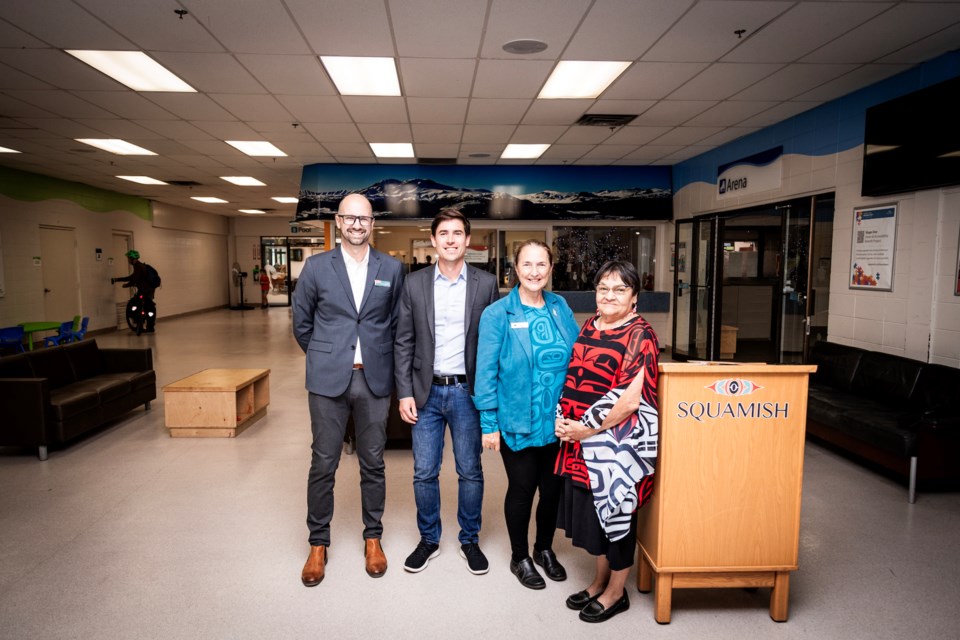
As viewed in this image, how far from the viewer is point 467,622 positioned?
2322 mm

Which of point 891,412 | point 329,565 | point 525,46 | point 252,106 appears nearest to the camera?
point 329,565

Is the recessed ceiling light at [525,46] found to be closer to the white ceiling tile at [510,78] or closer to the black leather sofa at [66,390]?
the white ceiling tile at [510,78]

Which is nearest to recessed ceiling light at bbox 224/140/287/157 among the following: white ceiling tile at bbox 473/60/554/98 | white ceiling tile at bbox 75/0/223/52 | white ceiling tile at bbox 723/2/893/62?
white ceiling tile at bbox 75/0/223/52

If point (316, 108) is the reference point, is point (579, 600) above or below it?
below

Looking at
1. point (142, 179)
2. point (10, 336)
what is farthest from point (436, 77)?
point (142, 179)

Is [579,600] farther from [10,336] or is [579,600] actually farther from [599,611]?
[10,336]

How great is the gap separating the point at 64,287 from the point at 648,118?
36.2 feet

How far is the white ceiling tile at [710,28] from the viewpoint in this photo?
3.64 meters

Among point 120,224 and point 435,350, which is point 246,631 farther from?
point 120,224

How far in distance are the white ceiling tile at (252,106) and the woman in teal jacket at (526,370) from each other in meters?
4.39

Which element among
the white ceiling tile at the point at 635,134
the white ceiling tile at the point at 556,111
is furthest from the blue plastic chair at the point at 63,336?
the white ceiling tile at the point at 635,134

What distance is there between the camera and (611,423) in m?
2.15

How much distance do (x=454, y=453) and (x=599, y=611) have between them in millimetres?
913

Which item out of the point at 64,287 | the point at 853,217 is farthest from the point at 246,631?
the point at 64,287
